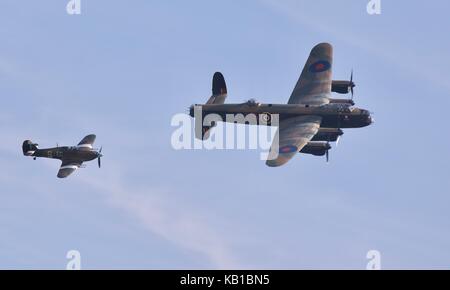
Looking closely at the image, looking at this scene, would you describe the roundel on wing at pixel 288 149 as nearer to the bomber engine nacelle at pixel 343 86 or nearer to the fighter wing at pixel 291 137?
the fighter wing at pixel 291 137

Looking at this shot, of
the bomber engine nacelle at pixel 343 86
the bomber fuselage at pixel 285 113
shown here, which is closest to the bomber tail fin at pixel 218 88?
the bomber fuselage at pixel 285 113

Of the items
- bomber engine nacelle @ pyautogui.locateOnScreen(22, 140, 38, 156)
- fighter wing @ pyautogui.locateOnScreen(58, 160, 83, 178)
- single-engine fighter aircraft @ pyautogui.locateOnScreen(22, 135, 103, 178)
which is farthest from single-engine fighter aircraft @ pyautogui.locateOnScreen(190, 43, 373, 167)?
bomber engine nacelle @ pyautogui.locateOnScreen(22, 140, 38, 156)

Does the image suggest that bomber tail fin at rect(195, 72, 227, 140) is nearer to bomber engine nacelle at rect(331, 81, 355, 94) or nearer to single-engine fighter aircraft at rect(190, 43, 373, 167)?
single-engine fighter aircraft at rect(190, 43, 373, 167)

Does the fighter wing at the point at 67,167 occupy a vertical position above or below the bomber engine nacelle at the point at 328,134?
below

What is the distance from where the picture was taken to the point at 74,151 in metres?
120

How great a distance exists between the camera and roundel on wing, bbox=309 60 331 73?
407ft

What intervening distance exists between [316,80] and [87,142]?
28.6 m

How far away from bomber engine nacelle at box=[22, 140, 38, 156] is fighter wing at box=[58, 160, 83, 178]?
4775 millimetres

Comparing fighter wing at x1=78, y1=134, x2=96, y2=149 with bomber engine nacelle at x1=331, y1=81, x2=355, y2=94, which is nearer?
bomber engine nacelle at x1=331, y1=81, x2=355, y2=94

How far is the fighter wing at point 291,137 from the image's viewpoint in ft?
351
